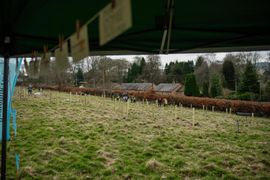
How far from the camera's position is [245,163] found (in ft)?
Answer: 14.3

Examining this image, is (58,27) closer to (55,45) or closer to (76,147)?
(55,45)

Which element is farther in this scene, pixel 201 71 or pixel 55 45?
pixel 201 71

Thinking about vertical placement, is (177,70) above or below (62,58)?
above

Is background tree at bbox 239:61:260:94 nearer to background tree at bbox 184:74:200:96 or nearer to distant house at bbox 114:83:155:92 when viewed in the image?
background tree at bbox 184:74:200:96

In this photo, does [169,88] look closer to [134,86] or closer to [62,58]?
[134,86]

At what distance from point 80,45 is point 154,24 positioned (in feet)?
2.13

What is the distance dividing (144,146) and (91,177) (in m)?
1.88

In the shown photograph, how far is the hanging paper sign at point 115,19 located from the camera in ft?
2.31

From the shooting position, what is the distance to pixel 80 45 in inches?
41.2

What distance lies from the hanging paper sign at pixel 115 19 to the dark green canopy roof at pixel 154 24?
0.49 metres

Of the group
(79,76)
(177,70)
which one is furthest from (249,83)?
(79,76)

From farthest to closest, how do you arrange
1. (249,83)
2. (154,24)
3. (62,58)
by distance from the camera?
(249,83), (154,24), (62,58)

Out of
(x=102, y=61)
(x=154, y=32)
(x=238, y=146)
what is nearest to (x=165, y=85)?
(x=102, y=61)

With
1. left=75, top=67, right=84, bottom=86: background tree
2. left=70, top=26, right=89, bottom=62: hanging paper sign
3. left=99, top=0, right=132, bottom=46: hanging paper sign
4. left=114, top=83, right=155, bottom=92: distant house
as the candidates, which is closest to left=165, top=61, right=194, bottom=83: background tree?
left=114, top=83, right=155, bottom=92: distant house
